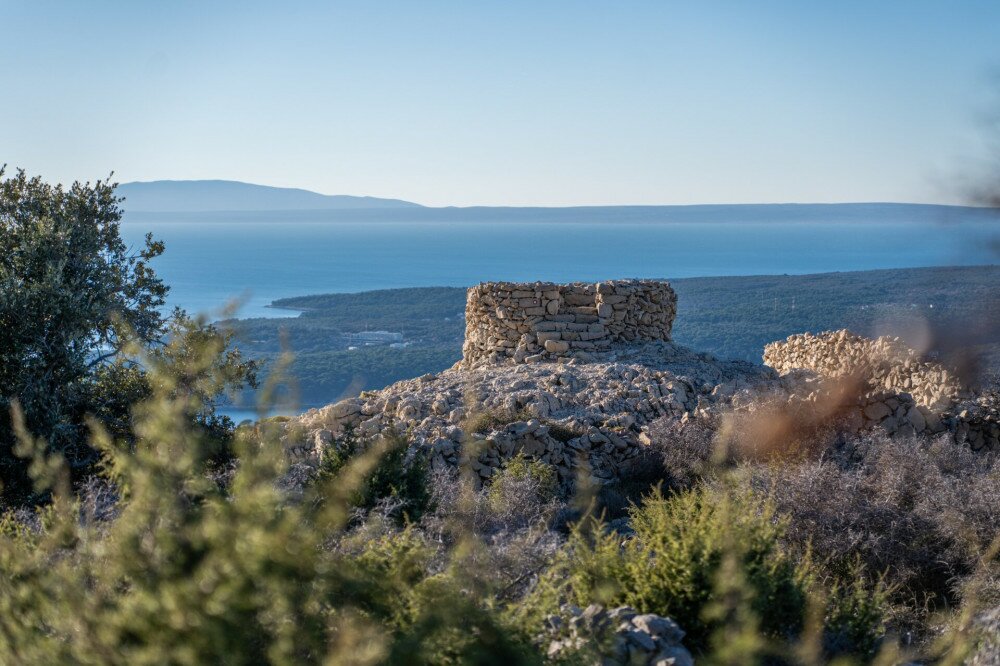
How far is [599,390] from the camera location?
12.2 meters

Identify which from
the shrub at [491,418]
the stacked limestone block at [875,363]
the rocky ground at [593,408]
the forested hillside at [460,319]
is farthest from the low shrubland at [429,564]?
the forested hillside at [460,319]

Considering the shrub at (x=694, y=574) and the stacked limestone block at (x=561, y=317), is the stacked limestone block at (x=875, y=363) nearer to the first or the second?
the stacked limestone block at (x=561, y=317)

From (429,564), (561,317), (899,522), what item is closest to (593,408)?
(561,317)

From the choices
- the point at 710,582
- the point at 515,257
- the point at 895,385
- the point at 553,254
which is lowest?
the point at 515,257

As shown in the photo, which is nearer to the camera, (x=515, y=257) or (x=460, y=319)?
(x=460, y=319)

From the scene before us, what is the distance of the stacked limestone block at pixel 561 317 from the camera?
1482cm

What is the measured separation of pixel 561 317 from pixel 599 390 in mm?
3002

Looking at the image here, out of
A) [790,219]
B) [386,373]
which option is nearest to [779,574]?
[386,373]

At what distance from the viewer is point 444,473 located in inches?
346

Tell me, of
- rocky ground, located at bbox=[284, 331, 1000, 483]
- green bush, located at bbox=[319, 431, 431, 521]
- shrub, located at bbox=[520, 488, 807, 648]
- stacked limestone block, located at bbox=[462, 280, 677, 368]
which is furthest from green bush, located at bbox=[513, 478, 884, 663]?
stacked limestone block, located at bbox=[462, 280, 677, 368]

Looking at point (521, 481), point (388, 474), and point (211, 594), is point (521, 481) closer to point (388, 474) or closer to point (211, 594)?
point (388, 474)

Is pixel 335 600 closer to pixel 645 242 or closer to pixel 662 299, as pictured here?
pixel 662 299

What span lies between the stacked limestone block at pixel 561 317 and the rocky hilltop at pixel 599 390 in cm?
2

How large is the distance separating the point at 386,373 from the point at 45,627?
2782 centimetres
